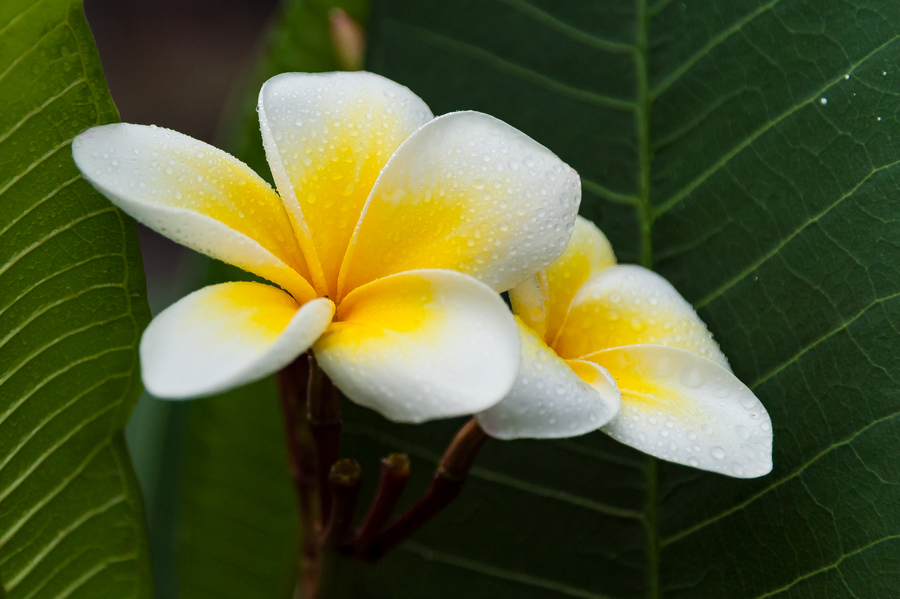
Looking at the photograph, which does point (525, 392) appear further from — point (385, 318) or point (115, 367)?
point (115, 367)

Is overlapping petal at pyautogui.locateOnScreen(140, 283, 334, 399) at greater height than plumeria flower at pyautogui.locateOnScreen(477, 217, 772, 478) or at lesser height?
greater

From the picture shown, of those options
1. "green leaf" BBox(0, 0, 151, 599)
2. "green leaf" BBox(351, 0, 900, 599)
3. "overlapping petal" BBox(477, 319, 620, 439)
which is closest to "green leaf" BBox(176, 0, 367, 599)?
"green leaf" BBox(351, 0, 900, 599)

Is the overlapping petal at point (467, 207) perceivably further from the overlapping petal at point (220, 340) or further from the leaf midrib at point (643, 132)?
the leaf midrib at point (643, 132)

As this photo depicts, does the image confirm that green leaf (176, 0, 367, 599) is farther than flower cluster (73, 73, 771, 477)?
Yes

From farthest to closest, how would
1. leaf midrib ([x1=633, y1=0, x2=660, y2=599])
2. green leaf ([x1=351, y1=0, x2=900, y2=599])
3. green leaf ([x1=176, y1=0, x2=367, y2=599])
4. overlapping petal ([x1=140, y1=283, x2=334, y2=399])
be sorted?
green leaf ([x1=176, y1=0, x2=367, y2=599]), leaf midrib ([x1=633, y1=0, x2=660, y2=599]), green leaf ([x1=351, y1=0, x2=900, y2=599]), overlapping petal ([x1=140, y1=283, x2=334, y2=399])

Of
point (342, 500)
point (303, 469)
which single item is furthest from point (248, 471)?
point (342, 500)

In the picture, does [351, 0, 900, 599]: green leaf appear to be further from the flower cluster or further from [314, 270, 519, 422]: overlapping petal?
[314, 270, 519, 422]: overlapping petal
